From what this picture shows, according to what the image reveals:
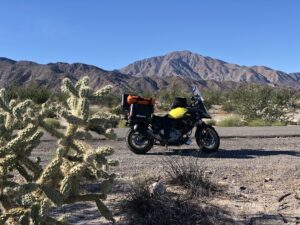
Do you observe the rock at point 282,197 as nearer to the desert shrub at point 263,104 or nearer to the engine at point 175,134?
the engine at point 175,134

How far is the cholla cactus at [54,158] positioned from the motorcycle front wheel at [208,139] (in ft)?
25.3

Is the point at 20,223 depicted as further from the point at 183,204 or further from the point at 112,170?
the point at 112,170

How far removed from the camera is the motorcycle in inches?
452

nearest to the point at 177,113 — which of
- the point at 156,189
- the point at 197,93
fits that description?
the point at 197,93

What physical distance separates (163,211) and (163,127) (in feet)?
18.9

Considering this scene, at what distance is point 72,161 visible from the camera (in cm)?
400

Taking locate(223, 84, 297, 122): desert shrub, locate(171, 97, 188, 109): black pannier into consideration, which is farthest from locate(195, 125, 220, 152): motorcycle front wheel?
locate(223, 84, 297, 122): desert shrub

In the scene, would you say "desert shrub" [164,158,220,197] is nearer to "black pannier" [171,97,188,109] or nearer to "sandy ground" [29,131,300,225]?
"sandy ground" [29,131,300,225]

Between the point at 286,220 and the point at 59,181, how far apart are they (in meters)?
3.27

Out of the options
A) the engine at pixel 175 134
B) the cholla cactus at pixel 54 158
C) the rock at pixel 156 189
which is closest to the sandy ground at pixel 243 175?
the engine at pixel 175 134

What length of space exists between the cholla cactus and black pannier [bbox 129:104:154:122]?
7237 mm

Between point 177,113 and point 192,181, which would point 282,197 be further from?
point 177,113

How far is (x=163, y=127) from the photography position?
1169cm

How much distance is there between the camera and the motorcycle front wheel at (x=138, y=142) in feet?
37.8
